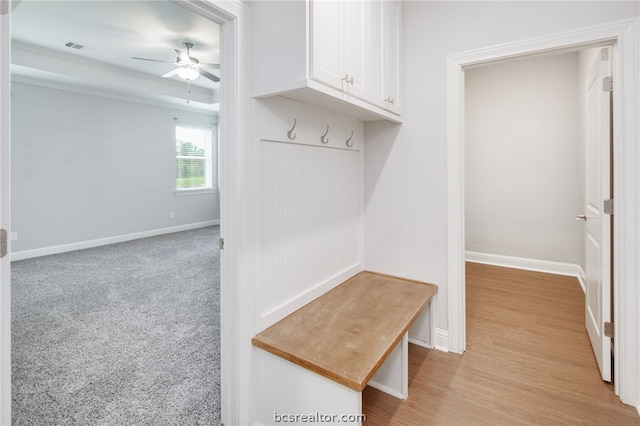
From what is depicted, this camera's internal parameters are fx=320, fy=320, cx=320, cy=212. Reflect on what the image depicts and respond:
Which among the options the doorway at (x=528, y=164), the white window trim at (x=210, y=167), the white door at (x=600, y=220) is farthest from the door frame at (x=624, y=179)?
the white window trim at (x=210, y=167)

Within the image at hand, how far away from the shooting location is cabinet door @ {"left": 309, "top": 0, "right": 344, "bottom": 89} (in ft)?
4.60

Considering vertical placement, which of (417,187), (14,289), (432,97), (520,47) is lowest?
(14,289)

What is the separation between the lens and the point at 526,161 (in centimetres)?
408

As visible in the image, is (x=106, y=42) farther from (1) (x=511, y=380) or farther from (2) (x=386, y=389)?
(1) (x=511, y=380)

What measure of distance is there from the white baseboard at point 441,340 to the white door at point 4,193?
7.42 feet

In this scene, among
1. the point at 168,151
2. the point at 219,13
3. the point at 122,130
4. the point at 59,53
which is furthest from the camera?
→ the point at 168,151

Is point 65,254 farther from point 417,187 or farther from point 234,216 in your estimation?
point 417,187

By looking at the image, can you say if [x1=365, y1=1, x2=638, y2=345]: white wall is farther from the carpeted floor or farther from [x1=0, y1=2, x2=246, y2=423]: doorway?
the carpeted floor

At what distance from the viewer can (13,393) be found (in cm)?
182

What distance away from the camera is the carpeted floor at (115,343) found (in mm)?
1732

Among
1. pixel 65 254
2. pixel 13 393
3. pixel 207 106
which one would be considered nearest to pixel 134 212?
pixel 65 254

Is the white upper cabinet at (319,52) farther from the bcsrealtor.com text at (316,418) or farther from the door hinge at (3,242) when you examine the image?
the bcsrealtor.com text at (316,418)

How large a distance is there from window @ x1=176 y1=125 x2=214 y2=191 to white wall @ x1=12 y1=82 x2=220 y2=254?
217 millimetres

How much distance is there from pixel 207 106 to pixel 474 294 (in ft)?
18.9
